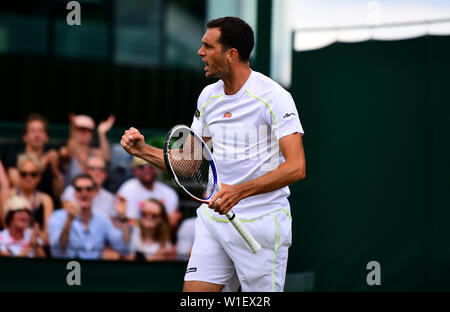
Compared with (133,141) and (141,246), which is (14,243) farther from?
(133,141)

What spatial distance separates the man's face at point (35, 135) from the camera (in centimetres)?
648

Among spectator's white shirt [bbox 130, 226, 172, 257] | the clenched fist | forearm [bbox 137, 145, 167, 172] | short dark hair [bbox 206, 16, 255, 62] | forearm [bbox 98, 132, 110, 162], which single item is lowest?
spectator's white shirt [bbox 130, 226, 172, 257]

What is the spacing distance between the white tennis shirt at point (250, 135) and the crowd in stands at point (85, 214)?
2366 mm

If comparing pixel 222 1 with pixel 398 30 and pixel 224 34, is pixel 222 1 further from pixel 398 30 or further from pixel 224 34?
pixel 224 34

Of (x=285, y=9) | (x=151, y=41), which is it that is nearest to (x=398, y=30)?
(x=285, y=9)

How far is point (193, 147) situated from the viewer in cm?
388

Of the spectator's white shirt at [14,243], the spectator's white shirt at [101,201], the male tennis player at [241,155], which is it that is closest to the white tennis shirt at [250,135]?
the male tennis player at [241,155]

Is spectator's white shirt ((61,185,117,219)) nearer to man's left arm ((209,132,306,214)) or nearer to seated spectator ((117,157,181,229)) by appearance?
seated spectator ((117,157,181,229))

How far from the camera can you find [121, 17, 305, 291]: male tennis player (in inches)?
155

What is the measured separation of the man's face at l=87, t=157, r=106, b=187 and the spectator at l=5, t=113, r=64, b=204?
236 mm
